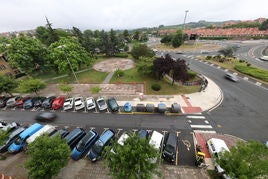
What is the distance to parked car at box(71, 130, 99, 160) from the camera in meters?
16.2

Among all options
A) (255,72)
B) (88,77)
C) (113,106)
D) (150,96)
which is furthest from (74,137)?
(255,72)

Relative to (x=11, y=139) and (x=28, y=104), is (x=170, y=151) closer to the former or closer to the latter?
(x=11, y=139)

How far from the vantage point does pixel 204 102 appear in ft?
86.6

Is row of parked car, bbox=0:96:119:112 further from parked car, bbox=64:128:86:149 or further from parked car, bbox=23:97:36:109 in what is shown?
parked car, bbox=64:128:86:149

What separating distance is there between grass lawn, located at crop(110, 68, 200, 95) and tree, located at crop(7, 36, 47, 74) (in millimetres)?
23691

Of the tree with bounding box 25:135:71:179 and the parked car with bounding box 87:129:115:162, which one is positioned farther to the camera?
the parked car with bounding box 87:129:115:162

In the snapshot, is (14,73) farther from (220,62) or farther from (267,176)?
(220,62)

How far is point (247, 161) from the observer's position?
10727 millimetres

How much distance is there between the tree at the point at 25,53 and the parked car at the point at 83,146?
3440 cm

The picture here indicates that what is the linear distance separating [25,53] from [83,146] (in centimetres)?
3601

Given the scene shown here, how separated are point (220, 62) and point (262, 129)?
113ft

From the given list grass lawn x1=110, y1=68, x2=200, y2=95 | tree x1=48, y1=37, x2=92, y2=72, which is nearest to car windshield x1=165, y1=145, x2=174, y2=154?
grass lawn x1=110, y1=68, x2=200, y2=95

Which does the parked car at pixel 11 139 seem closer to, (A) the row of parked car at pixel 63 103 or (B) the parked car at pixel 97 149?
(A) the row of parked car at pixel 63 103

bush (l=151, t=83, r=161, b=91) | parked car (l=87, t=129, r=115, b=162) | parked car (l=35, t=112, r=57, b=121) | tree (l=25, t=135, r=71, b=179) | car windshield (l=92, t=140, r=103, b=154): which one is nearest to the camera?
tree (l=25, t=135, r=71, b=179)
